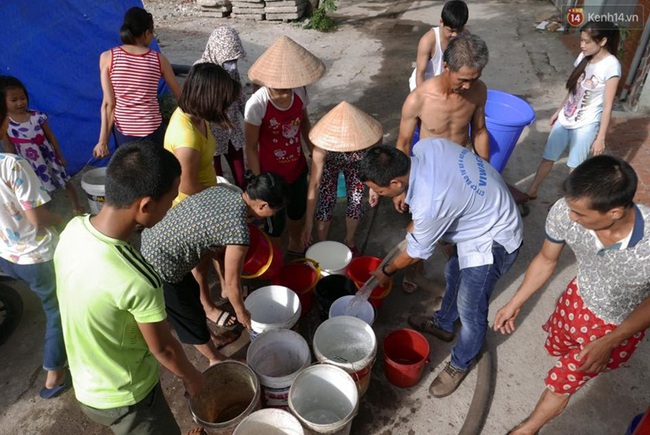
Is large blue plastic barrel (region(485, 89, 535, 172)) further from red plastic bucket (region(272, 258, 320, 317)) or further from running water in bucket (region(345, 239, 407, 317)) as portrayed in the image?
red plastic bucket (region(272, 258, 320, 317))

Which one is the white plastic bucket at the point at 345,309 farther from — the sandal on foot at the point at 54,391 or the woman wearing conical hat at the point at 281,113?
the sandal on foot at the point at 54,391

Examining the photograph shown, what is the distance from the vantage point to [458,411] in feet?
10.3

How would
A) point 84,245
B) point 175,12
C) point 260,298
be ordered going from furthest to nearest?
point 175,12, point 260,298, point 84,245

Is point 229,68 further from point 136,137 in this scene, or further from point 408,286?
point 408,286

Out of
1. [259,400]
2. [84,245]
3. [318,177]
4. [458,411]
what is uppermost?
[84,245]

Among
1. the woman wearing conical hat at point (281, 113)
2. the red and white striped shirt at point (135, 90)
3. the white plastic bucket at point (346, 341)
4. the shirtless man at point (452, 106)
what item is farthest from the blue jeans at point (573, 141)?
the red and white striped shirt at point (135, 90)

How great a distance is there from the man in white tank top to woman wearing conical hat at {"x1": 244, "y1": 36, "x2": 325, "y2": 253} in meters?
1.32

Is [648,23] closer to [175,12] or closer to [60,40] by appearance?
[60,40]

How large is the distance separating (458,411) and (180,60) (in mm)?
8242

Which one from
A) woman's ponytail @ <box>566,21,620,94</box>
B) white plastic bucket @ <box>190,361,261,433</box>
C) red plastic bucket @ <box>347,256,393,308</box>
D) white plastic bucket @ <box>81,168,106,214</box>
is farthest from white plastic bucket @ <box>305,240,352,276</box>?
woman's ponytail @ <box>566,21,620,94</box>

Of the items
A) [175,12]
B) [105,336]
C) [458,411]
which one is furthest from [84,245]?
[175,12]

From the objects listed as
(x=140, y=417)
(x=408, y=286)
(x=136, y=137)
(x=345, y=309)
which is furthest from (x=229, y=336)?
A: (x=136, y=137)

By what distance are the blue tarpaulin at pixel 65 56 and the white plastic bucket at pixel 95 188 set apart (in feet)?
4.76

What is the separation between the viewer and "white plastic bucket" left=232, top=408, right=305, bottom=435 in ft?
8.27
